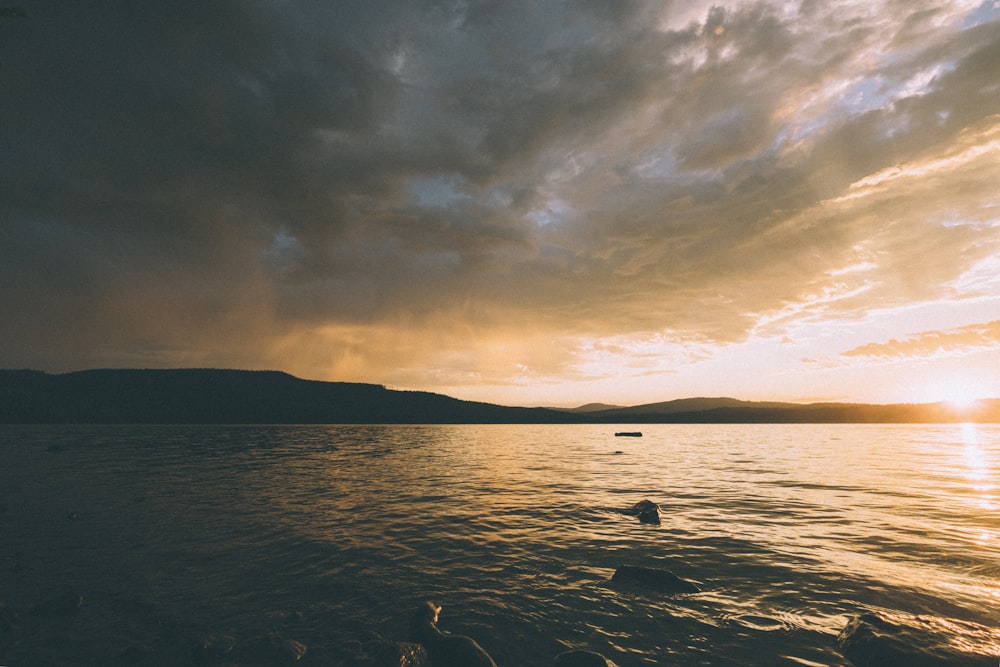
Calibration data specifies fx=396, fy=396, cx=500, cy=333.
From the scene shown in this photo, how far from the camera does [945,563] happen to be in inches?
491

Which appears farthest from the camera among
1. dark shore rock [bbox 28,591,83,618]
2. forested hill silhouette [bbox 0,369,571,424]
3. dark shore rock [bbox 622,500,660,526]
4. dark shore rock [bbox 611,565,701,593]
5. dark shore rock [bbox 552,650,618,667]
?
forested hill silhouette [bbox 0,369,571,424]

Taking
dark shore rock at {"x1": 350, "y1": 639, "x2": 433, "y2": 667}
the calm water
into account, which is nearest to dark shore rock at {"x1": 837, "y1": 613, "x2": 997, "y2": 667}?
the calm water

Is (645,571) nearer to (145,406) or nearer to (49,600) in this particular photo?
(49,600)

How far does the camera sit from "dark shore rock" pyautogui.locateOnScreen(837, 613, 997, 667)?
24.0ft

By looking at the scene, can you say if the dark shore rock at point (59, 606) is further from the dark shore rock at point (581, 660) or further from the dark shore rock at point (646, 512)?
the dark shore rock at point (646, 512)

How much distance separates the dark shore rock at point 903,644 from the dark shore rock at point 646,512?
983 cm

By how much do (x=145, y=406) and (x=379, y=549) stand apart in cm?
21457

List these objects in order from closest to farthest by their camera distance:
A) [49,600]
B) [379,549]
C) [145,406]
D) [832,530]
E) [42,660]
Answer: [42,660], [49,600], [379,549], [832,530], [145,406]

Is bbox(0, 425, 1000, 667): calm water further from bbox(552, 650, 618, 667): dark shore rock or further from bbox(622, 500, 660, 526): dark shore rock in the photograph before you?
bbox(622, 500, 660, 526): dark shore rock

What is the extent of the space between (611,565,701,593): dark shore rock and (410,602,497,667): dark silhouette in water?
17.4 ft

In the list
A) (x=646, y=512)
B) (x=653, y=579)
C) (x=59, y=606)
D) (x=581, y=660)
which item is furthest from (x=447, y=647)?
(x=646, y=512)

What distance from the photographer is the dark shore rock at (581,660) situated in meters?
7.30

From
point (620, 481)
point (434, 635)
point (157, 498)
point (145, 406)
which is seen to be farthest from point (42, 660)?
point (145, 406)

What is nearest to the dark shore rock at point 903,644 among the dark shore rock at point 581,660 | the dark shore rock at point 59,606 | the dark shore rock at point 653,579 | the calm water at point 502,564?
the calm water at point 502,564
